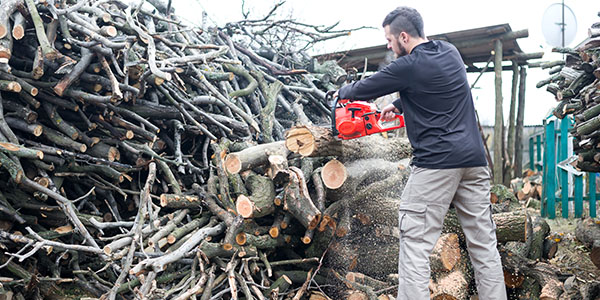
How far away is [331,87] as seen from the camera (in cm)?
586

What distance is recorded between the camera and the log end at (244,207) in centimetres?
309

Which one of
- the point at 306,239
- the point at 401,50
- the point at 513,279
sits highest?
the point at 401,50

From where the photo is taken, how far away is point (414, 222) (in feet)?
8.25

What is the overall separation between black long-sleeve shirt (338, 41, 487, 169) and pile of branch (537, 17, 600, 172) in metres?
2.14

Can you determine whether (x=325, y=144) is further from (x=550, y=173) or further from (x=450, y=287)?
(x=550, y=173)

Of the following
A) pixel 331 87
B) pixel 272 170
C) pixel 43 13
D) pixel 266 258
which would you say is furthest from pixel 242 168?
pixel 331 87

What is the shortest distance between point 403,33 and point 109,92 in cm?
242

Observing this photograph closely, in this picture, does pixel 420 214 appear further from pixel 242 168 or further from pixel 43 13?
pixel 43 13

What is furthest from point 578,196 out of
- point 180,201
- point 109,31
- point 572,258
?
point 109,31

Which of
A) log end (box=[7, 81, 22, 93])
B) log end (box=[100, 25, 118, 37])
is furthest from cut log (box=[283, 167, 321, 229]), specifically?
log end (box=[7, 81, 22, 93])

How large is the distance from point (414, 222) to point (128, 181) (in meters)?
2.47

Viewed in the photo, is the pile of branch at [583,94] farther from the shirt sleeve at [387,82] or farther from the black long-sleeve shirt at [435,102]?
the shirt sleeve at [387,82]

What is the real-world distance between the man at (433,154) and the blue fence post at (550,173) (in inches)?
194

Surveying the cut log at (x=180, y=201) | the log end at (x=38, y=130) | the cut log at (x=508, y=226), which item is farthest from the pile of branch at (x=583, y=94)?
the log end at (x=38, y=130)
